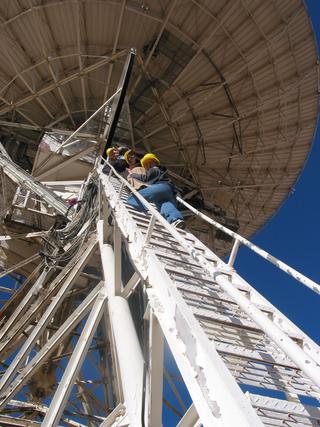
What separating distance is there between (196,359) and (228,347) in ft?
1.57

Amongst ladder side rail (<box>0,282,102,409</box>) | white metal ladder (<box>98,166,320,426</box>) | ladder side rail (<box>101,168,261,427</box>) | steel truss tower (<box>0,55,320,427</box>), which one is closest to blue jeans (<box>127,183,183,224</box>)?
steel truss tower (<box>0,55,320,427</box>)

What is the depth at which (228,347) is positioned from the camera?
114 inches

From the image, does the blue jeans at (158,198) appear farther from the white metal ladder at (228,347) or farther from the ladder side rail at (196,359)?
the ladder side rail at (196,359)

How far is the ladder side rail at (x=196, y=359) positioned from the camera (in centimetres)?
207

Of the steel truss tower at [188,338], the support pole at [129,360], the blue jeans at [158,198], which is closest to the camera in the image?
the steel truss tower at [188,338]

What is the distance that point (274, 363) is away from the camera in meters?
2.96

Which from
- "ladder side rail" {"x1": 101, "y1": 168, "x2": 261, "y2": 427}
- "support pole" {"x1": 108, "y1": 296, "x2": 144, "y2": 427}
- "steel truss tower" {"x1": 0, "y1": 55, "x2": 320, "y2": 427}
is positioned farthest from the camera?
"support pole" {"x1": 108, "y1": 296, "x2": 144, "y2": 427}

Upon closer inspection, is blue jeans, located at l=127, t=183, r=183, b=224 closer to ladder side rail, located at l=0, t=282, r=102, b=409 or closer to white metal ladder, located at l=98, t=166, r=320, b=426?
ladder side rail, located at l=0, t=282, r=102, b=409

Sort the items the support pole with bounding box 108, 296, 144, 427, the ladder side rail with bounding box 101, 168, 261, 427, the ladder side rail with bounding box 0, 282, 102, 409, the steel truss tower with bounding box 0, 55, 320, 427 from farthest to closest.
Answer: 1. the ladder side rail with bounding box 0, 282, 102, 409
2. the support pole with bounding box 108, 296, 144, 427
3. the steel truss tower with bounding box 0, 55, 320, 427
4. the ladder side rail with bounding box 101, 168, 261, 427

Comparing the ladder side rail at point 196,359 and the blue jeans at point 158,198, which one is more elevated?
the blue jeans at point 158,198

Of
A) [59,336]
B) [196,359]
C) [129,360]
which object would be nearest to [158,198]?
[59,336]

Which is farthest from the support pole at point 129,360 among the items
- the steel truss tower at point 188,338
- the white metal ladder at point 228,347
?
the white metal ladder at point 228,347

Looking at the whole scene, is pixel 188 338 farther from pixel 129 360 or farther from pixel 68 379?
pixel 68 379

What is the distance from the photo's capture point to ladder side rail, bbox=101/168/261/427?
2074 millimetres
